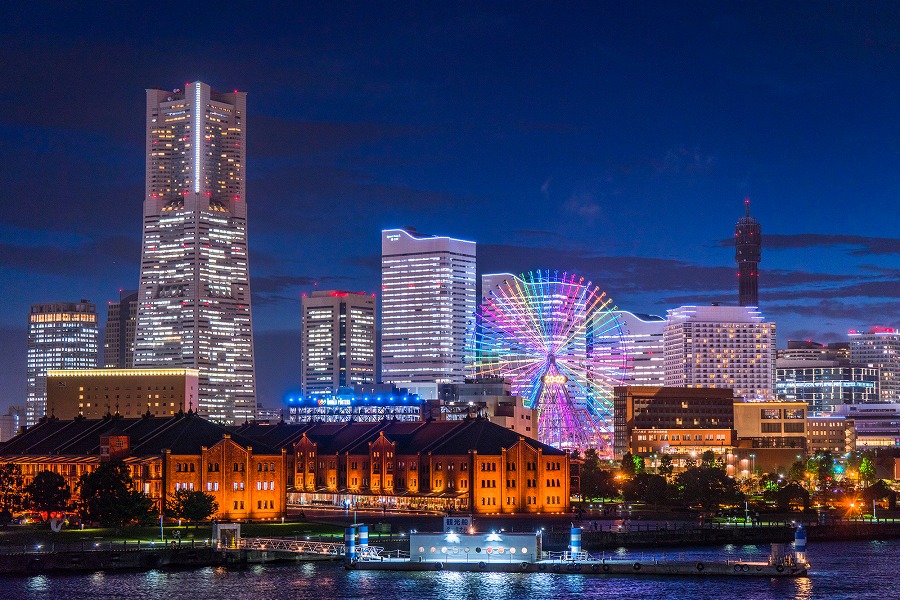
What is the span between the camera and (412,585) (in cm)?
12975

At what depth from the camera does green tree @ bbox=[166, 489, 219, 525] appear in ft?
540

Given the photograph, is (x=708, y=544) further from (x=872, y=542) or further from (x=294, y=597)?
(x=294, y=597)

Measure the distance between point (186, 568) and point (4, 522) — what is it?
143ft

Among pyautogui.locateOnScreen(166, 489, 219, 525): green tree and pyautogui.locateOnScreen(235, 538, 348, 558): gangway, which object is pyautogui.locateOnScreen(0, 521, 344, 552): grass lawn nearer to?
pyautogui.locateOnScreen(166, 489, 219, 525): green tree

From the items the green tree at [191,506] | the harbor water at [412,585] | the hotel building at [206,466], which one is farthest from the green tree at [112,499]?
the harbor water at [412,585]

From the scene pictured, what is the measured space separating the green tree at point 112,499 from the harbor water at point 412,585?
76.6 ft

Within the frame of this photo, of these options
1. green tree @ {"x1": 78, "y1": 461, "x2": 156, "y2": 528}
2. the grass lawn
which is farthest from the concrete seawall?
green tree @ {"x1": 78, "y1": 461, "x2": 156, "y2": 528}

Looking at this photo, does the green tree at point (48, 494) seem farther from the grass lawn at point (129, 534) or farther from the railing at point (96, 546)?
the railing at point (96, 546)

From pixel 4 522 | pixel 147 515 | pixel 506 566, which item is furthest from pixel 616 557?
pixel 4 522

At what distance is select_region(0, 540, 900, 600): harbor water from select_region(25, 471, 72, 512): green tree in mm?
35050

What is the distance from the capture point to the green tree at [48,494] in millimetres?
168375

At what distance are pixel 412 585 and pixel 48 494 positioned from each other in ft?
191

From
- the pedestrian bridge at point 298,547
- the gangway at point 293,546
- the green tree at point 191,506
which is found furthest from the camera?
the green tree at point 191,506

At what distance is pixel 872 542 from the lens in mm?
184500
